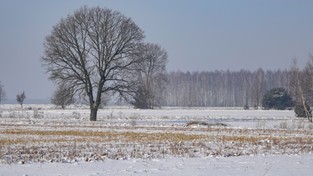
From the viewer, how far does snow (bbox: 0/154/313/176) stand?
41.9ft

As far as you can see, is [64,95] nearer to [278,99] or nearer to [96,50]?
[96,50]

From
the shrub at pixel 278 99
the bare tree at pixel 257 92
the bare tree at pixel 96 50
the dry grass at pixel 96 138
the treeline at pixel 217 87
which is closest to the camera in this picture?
the dry grass at pixel 96 138

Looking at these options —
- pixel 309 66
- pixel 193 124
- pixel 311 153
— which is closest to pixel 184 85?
pixel 309 66

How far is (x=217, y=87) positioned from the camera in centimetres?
18600

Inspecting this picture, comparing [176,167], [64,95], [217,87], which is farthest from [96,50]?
[217,87]

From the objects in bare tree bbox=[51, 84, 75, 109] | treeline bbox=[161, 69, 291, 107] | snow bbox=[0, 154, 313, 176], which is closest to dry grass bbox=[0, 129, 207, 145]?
snow bbox=[0, 154, 313, 176]

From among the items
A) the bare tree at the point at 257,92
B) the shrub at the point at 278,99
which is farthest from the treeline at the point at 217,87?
the shrub at the point at 278,99

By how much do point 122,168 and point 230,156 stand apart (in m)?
4.83

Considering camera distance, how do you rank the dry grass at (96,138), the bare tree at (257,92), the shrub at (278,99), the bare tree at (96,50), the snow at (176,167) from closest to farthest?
the snow at (176,167), the dry grass at (96,138), the bare tree at (96,50), the shrub at (278,99), the bare tree at (257,92)

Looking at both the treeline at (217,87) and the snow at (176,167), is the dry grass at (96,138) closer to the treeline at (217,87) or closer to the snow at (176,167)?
the snow at (176,167)

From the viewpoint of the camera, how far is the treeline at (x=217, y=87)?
573ft

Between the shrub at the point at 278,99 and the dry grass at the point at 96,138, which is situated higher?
the shrub at the point at 278,99

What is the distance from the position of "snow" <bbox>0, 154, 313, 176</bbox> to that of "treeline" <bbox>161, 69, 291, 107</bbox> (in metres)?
151

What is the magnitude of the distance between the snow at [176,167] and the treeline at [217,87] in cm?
15078
